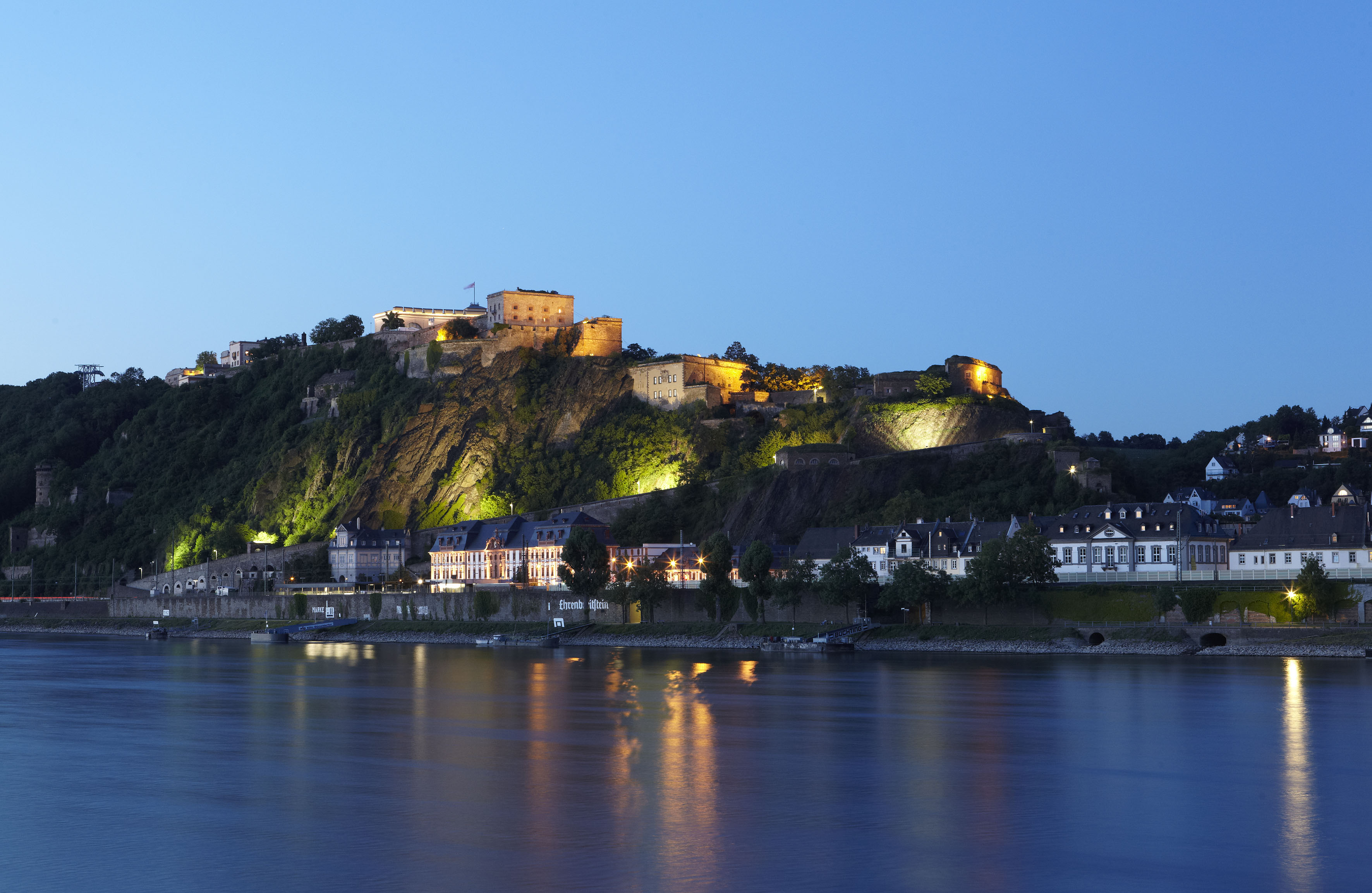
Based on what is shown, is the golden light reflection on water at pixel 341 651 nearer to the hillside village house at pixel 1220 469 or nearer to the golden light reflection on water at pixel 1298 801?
the golden light reflection on water at pixel 1298 801

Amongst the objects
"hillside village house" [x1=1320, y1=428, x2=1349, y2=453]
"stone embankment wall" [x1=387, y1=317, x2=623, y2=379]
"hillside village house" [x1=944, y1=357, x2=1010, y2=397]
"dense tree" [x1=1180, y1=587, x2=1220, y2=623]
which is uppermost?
"stone embankment wall" [x1=387, y1=317, x2=623, y2=379]

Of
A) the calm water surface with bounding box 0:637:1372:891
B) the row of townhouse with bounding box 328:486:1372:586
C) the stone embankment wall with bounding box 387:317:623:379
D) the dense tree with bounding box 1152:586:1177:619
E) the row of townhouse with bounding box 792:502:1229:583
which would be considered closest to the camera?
the calm water surface with bounding box 0:637:1372:891

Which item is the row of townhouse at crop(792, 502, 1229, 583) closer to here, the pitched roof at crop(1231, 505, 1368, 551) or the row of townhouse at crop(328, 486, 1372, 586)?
the row of townhouse at crop(328, 486, 1372, 586)

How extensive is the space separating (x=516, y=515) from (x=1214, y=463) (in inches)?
1637

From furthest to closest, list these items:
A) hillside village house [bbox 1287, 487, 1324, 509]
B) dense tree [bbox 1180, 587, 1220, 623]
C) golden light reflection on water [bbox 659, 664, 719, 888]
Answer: hillside village house [bbox 1287, 487, 1324, 509] < dense tree [bbox 1180, 587, 1220, 623] < golden light reflection on water [bbox 659, 664, 719, 888]

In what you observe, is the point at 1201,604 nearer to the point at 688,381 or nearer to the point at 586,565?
the point at 586,565

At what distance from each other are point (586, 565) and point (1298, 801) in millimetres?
45010

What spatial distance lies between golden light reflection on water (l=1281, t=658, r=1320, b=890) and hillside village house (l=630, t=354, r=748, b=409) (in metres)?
55.9

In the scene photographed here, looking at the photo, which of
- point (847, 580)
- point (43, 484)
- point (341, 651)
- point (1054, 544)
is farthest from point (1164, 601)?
point (43, 484)

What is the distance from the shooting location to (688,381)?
3524 inches

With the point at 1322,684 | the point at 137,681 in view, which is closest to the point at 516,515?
the point at 137,681

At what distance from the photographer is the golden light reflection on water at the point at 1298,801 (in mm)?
17219

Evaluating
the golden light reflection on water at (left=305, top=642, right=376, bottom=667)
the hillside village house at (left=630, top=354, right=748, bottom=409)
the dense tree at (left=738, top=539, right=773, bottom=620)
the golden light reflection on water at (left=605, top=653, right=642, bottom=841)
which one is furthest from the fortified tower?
the golden light reflection on water at (left=605, top=653, right=642, bottom=841)

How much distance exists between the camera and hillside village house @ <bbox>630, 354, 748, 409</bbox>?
3482 inches
